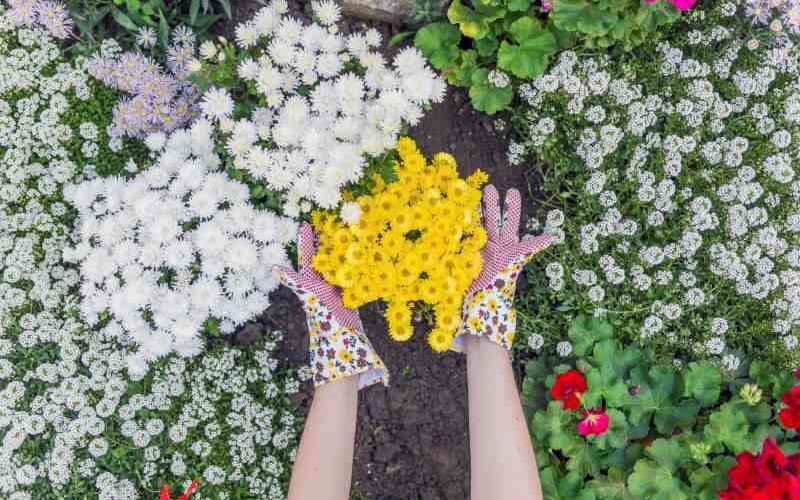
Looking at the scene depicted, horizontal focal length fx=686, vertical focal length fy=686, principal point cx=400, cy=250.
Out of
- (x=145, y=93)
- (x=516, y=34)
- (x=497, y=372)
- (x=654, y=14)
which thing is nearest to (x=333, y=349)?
(x=497, y=372)

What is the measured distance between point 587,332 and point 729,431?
0.71 m

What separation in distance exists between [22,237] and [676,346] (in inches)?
117

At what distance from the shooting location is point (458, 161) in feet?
11.0

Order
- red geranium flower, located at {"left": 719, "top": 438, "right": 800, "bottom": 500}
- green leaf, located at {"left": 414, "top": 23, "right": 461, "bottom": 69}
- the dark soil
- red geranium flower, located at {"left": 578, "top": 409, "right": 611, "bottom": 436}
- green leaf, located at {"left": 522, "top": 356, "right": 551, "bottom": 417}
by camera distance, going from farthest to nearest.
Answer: the dark soil < green leaf, located at {"left": 522, "top": 356, "right": 551, "bottom": 417} < green leaf, located at {"left": 414, "top": 23, "right": 461, "bottom": 69} < red geranium flower, located at {"left": 578, "top": 409, "right": 611, "bottom": 436} < red geranium flower, located at {"left": 719, "top": 438, "right": 800, "bottom": 500}

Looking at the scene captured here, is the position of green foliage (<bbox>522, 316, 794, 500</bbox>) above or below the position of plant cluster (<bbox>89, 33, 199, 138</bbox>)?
below

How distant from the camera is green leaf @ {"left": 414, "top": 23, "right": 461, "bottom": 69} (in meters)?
2.97

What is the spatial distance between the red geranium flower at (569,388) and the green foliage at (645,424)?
0.16 m

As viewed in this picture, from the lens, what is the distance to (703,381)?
9.81 feet

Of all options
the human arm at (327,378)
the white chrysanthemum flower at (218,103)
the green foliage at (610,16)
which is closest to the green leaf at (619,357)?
the human arm at (327,378)

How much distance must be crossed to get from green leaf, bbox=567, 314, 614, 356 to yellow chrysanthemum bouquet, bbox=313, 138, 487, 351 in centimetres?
A: 65

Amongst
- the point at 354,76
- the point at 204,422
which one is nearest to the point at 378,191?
the point at 354,76

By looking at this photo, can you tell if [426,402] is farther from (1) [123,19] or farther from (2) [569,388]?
(1) [123,19]

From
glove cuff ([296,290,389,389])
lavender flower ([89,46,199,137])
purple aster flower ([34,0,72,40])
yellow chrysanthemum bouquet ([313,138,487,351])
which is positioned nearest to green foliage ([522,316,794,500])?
yellow chrysanthemum bouquet ([313,138,487,351])

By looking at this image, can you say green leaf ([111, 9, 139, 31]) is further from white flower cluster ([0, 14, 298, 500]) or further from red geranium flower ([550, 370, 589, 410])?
red geranium flower ([550, 370, 589, 410])
